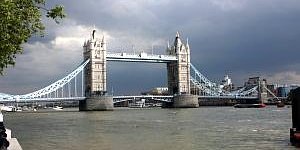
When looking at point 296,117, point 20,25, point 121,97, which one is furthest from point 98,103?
point 20,25

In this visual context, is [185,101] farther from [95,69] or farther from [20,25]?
[20,25]

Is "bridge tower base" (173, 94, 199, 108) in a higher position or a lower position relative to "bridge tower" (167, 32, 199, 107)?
lower

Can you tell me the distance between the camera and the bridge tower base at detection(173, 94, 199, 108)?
144 metres

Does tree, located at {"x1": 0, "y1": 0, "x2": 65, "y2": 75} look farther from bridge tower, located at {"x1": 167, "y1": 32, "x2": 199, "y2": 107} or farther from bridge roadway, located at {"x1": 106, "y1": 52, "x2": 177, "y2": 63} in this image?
bridge tower, located at {"x1": 167, "y1": 32, "x2": 199, "y2": 107}

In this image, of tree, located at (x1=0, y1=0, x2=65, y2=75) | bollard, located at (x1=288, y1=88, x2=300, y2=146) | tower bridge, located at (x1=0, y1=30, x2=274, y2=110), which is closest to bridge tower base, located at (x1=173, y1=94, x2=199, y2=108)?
tower bridge, located at (x1=0, y1=30, x2=274, y2=110)

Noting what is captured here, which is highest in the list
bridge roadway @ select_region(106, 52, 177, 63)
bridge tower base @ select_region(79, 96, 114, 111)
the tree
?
bridge roadway @ select_region(106, 52, 177, 63)

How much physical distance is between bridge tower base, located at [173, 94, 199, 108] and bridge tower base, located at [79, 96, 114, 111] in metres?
22.6

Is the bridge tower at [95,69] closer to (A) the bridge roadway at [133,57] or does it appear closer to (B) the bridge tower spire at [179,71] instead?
(A) the bridge roadway at [133,57]

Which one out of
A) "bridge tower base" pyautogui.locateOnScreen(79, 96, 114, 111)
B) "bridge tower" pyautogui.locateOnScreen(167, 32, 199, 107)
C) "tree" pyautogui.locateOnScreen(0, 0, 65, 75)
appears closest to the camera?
"tree" pyautogui.locateOnScreen(0, 0, 65, 75)

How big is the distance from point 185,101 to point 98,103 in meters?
27.0

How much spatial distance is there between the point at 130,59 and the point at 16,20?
126m

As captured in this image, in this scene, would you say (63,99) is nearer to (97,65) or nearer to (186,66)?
(97,65)

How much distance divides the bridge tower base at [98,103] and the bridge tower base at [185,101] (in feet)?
74.2

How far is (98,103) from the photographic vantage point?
128250 millimetres
